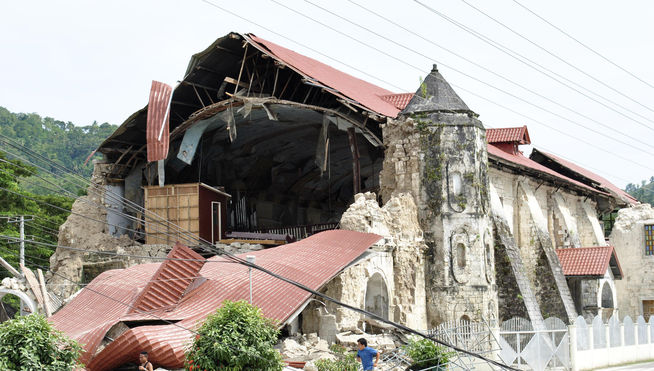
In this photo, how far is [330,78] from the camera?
1435 inches

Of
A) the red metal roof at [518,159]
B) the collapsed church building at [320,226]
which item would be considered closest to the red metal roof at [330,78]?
the collapsed church building at [320,226]

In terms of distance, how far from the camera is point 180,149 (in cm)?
3634

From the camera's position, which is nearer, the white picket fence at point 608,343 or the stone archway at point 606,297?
the white picket fence at point 608,343

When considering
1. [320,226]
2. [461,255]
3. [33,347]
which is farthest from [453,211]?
[33,347]

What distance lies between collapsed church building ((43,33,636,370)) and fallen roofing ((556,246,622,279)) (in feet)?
0.26

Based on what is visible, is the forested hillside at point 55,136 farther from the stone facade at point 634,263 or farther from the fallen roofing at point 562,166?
the stone facade at point 634,263

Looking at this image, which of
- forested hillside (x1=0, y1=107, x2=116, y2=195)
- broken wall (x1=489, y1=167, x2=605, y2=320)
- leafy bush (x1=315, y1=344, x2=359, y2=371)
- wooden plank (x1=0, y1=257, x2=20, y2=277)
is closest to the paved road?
broken wall (x1=489, y1=167, x2=605, y2=320)

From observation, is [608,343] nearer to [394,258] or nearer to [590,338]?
[590,338]

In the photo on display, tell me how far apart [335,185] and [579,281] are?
15277 millimetres

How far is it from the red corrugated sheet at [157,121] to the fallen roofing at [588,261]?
20.4m

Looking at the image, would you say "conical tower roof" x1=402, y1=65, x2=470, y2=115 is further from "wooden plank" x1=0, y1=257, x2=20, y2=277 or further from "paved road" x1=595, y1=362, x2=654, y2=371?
"wooden plank" x1=0, y1=257, x2=20, y2=277

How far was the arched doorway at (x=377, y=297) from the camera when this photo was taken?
2878 centimetres

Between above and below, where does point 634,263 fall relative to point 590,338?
above

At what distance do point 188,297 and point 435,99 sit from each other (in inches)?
536
